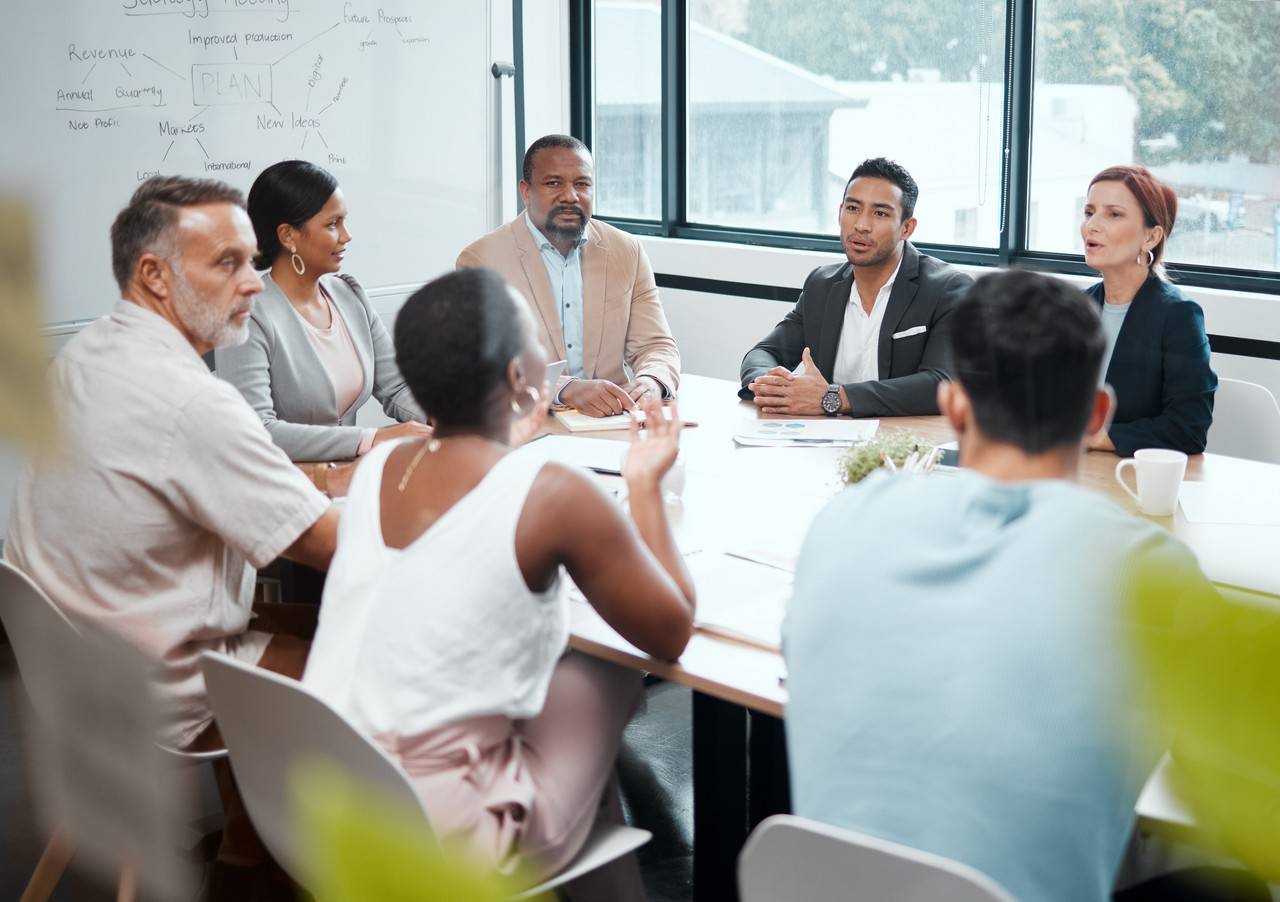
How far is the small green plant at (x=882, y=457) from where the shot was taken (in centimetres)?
222

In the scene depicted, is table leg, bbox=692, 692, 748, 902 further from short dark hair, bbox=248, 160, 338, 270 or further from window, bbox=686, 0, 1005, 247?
window, bbox=686, 0, 1005, 247

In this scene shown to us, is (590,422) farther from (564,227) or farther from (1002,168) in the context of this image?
(1002,168)

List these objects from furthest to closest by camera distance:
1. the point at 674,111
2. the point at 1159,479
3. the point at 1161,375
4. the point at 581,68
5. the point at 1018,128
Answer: the point at 581,68 → the point at 674,111 → the point at 1018,128 → the point at 1161,375 → the point at 1159,479

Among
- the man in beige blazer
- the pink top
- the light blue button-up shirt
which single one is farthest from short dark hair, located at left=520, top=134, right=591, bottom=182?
the pink top

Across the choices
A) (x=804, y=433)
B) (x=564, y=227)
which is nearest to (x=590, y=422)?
(x=804, y=433)

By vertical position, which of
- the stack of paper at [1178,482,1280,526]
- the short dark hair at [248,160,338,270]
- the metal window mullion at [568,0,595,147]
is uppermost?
the metal window mullion at [568,0,595,147]

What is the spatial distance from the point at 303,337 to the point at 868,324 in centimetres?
141

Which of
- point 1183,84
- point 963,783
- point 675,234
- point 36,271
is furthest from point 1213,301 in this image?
point 36,271

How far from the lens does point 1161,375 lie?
2773 millimetres

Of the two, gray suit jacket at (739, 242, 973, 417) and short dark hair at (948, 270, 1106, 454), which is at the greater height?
short dark hair at (948, 270, 1106, 454)

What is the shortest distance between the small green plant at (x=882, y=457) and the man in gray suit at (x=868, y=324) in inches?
29.3

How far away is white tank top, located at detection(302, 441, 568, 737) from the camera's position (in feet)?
5.03

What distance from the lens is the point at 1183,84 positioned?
4.10m

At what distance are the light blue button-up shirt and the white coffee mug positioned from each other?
1.69 m
